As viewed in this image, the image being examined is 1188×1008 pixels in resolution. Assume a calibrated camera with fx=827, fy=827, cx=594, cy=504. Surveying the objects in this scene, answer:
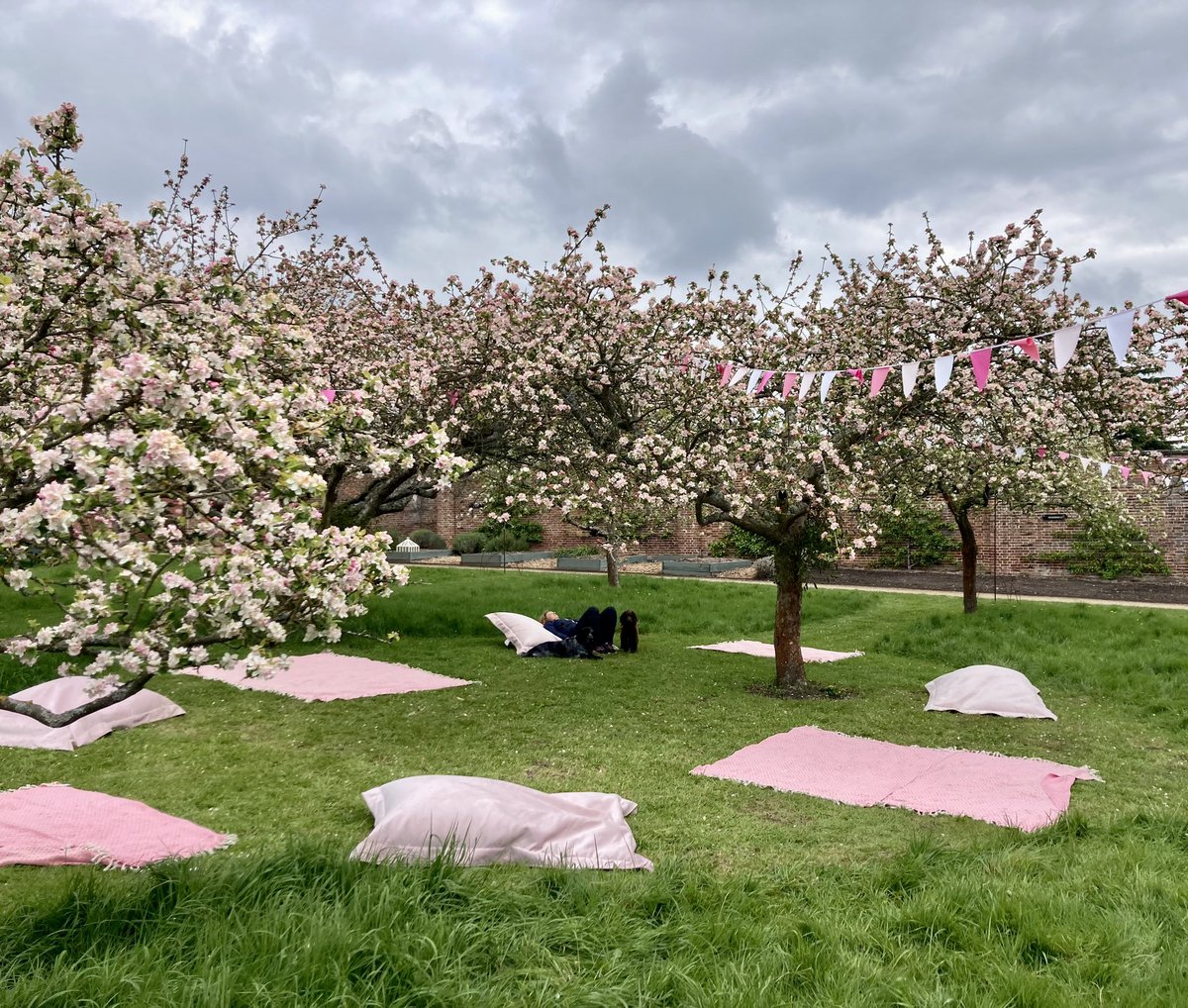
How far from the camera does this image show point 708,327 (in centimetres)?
983

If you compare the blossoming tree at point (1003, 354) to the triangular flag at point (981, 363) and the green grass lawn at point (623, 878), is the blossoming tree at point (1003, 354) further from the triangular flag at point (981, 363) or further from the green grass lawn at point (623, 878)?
the green grass lawn at point (623, 878)

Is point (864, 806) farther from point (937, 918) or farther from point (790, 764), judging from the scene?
point (937, 918)

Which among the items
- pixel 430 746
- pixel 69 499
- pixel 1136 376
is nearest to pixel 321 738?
pixel 430 746

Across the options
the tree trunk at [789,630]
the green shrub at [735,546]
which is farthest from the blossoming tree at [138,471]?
the green shrub at [735,546]

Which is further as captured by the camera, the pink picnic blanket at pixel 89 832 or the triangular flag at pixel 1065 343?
the triangular flag at pixel 1065 343

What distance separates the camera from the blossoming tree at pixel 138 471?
3.44m

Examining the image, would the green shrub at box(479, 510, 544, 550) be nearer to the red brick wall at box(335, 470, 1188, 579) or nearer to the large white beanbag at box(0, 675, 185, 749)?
the red brick wall at box(335, 470, 1188, 579)

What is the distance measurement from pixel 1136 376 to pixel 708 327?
4.76 meters

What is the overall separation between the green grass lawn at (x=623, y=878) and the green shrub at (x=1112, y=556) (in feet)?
38.9

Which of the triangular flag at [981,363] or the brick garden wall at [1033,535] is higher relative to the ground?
the triangular flag at [981,363]

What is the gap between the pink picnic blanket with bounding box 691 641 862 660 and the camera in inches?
492

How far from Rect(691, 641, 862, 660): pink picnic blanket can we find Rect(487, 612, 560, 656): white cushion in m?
2.54

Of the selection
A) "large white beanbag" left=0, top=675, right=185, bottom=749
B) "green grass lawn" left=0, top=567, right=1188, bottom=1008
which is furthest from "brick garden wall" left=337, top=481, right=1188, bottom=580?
"green grass lawn" left=0, top=567, right=1188, bottom=1008

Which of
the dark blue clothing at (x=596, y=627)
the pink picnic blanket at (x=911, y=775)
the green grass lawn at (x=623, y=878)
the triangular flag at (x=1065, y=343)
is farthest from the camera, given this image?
the dark blue clothing at (x=596, y=627)
